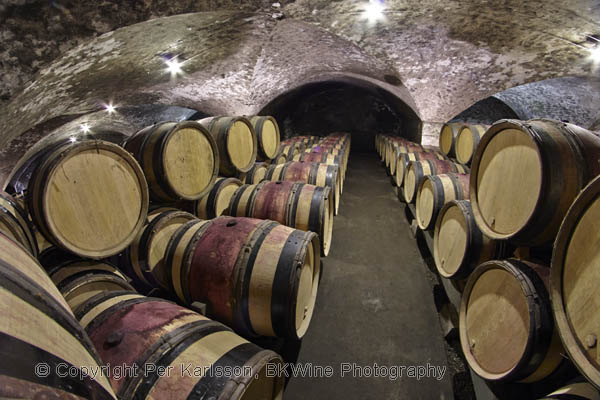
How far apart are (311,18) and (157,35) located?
96.0 inches

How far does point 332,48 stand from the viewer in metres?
5.88

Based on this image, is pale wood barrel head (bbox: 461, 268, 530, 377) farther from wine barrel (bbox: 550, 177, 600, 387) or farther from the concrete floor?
the concrete floor

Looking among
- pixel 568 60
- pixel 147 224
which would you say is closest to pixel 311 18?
pixel 147 224

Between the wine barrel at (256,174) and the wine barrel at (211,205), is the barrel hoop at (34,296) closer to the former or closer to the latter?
the wine barrel at (211,205)

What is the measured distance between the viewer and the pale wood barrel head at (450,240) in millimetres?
2047

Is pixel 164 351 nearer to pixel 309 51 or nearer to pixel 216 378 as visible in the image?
pixel 216 378

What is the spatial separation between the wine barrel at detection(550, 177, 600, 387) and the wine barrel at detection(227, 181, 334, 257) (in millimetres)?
1739

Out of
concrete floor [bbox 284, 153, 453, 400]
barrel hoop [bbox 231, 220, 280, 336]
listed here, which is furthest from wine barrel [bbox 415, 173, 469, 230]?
barrel hoop [bbox 231, 220, 280, 336]

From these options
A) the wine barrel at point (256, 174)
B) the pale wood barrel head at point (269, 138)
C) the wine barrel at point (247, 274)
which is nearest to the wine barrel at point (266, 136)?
the pale wood barrel head at point (269, 138)

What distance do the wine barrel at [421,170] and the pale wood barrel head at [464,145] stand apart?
0.89ft

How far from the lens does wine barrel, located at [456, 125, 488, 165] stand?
4.01 meters

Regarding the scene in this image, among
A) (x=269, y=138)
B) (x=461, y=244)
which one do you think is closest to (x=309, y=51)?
(x=269, y=138)

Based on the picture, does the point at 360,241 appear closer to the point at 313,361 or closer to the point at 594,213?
the point at 313,361

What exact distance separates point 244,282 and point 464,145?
4425 millimetres
